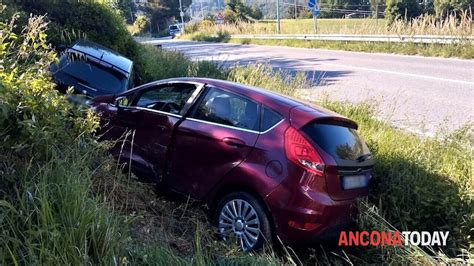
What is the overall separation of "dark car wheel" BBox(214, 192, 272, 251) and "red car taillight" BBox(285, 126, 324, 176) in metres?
0.54

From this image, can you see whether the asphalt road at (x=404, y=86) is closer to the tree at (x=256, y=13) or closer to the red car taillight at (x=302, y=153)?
the red car taillight at (x=302, y=153)

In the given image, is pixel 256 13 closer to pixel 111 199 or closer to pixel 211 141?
pixel 211 141

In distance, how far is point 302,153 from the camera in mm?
3951

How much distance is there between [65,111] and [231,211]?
1833mm

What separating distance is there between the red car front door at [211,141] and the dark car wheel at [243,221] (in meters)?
0.28

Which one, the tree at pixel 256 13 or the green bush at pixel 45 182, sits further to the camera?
the tree at pixel 256 13

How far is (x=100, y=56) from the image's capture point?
24.7ft

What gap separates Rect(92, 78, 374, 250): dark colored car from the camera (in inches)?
154

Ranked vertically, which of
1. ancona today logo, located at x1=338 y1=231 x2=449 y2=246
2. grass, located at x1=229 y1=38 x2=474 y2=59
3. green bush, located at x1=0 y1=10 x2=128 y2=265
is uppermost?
green bush, located at x1=0 y1=10 x2=128 y2=265

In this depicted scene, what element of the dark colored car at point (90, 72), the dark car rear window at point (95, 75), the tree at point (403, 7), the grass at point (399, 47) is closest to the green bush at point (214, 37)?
the grass at point (399, 47)

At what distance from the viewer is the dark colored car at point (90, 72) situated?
6707mm

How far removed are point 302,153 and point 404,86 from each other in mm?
8568

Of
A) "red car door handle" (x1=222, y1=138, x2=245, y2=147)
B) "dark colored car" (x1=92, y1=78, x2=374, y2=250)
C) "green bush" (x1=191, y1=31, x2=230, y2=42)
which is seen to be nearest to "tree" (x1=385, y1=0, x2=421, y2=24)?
"green bush" (x1=191, y1=31, x2=230, y2=42)

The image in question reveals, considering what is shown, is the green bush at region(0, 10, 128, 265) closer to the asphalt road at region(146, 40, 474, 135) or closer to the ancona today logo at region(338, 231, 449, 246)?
the ancona today logo at region(338, 231, 449, 246)
